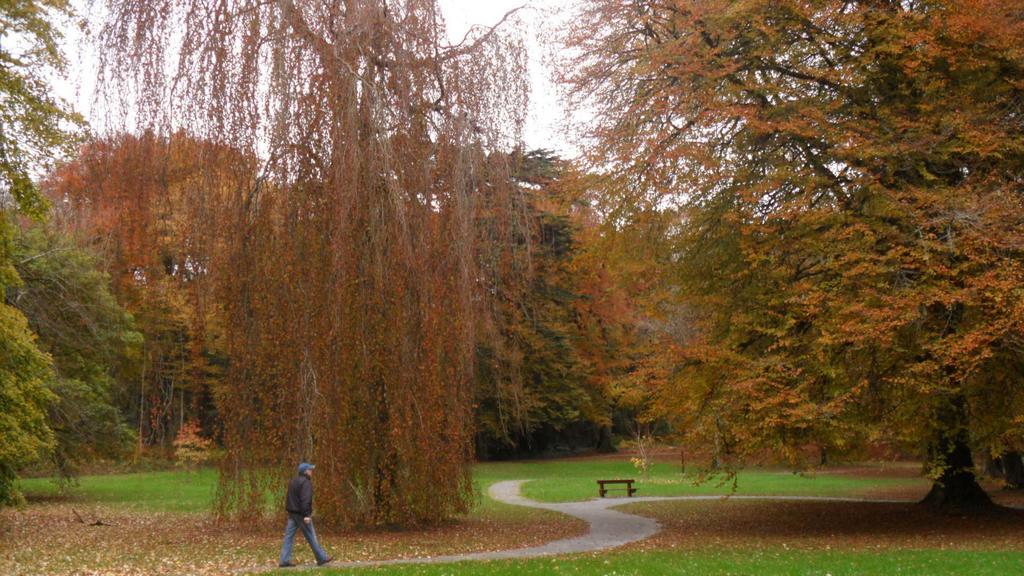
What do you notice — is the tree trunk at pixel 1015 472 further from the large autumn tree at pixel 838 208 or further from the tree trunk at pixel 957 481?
the large autumn tree at pixel 838 208

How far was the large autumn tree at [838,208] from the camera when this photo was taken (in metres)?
13.3

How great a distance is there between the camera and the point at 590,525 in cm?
1672

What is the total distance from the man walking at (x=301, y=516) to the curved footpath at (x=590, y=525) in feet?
0.62

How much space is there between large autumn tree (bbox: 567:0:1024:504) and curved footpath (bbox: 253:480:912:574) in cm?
235

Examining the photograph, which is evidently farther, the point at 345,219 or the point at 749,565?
the point at 345,219

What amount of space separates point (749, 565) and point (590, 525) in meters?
6.07

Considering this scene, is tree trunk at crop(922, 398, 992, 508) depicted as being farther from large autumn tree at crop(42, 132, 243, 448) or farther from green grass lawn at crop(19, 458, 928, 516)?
large autumn tree at crop(42, 132, 243, 448)

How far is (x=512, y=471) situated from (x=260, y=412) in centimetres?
2600

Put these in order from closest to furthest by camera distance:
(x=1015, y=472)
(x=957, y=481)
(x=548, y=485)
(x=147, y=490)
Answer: (x=957, y=481), (x=1015, y=472), (x=147, y=490), (x=548, y=485)

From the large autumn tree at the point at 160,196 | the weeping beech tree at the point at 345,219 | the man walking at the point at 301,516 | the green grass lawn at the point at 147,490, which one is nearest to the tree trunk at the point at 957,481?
the weeping beech tree at the point at 345,219

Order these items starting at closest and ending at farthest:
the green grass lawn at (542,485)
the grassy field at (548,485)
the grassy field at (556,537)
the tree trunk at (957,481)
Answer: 1. the grassy field at (556,537)
2. the tree trunk at (957,481)
3. the green grass lawn at (542,485)
4. the grassy field at (548,485)

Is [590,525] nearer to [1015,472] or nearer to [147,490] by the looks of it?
[1015,472]

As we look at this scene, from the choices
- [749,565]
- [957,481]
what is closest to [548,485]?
[957,481]

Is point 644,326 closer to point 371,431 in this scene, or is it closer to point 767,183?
point 767,183
